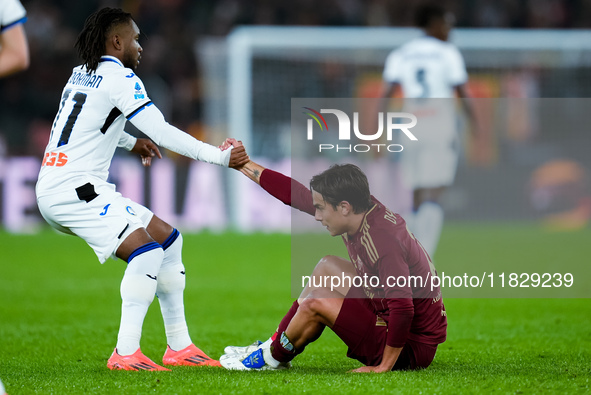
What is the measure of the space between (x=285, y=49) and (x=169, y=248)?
38.3 feet

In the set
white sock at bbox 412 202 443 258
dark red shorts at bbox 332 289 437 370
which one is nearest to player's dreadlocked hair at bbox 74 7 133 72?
dark red shorts at bbox 332 289 437 370

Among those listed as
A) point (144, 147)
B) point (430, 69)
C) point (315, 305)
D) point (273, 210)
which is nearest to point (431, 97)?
point (430, 69)

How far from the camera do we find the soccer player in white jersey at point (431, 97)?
8.37 metres

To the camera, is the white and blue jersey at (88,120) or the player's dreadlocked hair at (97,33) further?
the player's dreadlocked hair at (97,33)

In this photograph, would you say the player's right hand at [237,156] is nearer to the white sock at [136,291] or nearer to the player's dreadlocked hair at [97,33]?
the white sock at [136,291]

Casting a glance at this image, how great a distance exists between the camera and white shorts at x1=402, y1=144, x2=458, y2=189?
8367 millimetres

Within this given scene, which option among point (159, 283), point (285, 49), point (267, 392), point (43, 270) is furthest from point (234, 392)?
point (285, 49)

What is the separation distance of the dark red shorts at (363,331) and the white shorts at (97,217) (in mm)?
1213

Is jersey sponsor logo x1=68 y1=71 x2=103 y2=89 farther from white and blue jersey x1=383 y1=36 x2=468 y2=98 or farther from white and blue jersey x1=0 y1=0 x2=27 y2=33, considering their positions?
white and blue jersey x1=383 y1=36 x2=468 y2=98

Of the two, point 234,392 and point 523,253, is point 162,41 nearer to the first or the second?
point 523,253

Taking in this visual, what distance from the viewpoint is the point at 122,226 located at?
14.6 ft

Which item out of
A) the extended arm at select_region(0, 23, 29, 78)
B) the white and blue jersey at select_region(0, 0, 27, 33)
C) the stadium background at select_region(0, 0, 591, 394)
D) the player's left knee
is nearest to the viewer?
the extended arm at select_region(0, 23, 29, 78)

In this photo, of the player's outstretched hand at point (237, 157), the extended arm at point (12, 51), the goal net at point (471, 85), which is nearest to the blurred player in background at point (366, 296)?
the player's outstretched hand at point (237, 157)

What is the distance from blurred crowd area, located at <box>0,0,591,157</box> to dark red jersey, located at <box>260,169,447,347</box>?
11.6 metres
